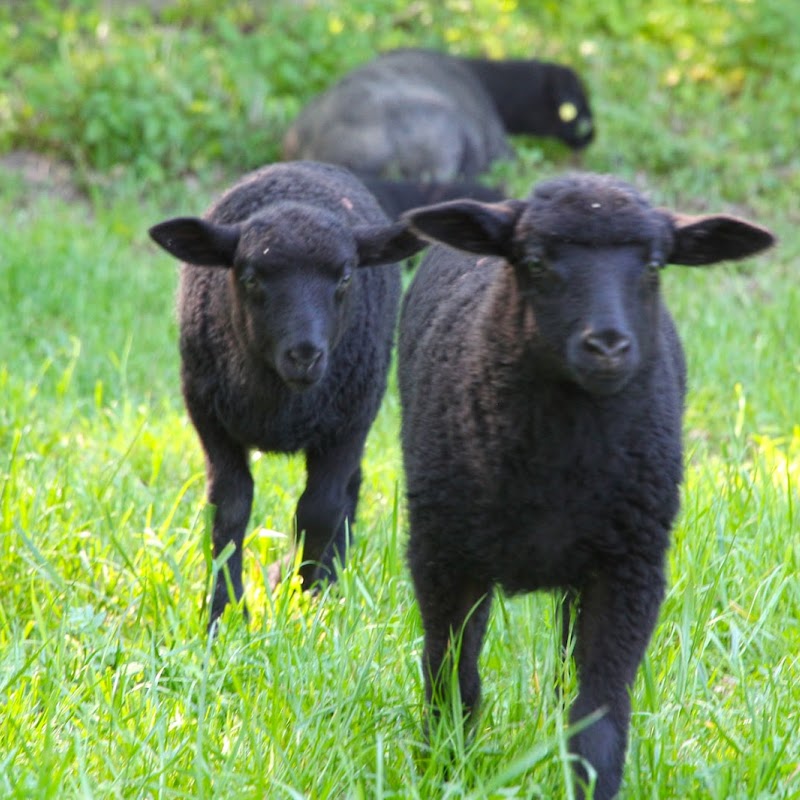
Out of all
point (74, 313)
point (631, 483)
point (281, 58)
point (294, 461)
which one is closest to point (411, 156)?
point (281, 58)

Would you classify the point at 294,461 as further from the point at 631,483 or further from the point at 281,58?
the point at 281,58

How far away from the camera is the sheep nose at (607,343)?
3213 millimetres

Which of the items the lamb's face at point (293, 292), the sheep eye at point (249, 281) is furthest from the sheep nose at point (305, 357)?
the sheep eye at point (249, 281)

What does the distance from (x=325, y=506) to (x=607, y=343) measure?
194 cm

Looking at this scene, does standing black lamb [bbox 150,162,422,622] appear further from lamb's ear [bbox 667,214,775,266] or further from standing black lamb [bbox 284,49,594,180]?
standing black lamb [bbox 284,49,594,180]

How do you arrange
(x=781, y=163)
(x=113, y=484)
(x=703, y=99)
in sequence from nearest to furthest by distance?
(x=113, y=484) < (x=781, y=163) < (x=703, y=99)

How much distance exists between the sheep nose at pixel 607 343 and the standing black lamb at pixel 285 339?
4.49 ft

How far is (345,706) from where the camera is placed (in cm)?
357

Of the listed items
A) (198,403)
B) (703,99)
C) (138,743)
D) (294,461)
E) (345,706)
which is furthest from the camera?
(703,99)

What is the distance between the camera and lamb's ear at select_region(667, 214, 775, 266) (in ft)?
11.8

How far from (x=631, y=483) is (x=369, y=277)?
6.47 ft

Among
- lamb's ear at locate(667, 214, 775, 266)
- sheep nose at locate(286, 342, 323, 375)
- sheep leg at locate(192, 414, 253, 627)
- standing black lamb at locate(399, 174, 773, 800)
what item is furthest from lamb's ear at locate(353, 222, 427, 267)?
lamb's ear at locate(667, 214, 775, 266)

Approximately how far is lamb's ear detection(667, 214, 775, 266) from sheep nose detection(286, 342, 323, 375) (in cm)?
124

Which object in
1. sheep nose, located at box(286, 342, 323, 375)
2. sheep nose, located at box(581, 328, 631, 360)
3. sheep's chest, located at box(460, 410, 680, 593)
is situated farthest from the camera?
Result: sheep nose, located at box(286, 342, 323, 375)
